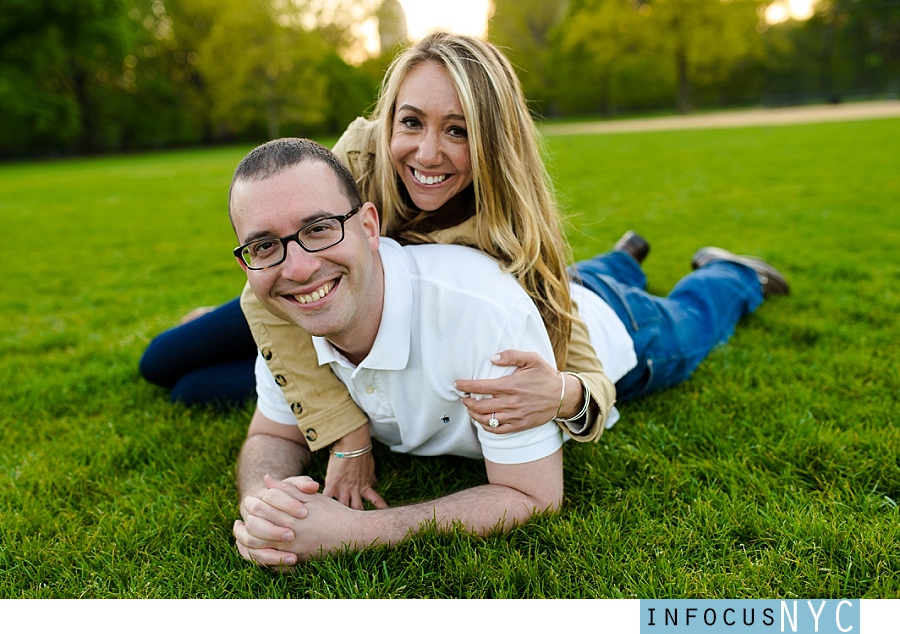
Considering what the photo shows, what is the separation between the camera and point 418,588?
2230 millimetres

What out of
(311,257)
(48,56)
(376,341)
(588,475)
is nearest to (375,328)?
(376,341)

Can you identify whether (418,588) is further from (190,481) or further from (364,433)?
(190,481)

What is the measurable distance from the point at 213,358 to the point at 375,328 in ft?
5.51

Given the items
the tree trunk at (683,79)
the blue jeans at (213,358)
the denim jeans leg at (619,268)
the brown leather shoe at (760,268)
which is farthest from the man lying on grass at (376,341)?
the tree trunk at (683,79)

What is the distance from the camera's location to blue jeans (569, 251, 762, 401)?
3469 mm

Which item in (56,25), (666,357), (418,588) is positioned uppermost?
(56,25)

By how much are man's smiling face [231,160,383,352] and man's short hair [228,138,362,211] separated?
0.02m

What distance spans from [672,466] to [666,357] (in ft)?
2.62

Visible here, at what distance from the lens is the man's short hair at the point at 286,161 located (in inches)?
87.1

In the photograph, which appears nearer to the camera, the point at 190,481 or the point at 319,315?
the point at 319,315

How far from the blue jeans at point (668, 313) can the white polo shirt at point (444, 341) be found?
41.3 inches

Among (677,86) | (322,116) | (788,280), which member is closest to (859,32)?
(677,86)

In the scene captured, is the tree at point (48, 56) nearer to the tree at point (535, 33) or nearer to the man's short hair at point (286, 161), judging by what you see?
the tree at point (535, 33)

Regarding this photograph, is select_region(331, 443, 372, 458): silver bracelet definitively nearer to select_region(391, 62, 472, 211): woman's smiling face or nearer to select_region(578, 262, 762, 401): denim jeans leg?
select_region(391, 62, 472, 211): woman's smiling face
